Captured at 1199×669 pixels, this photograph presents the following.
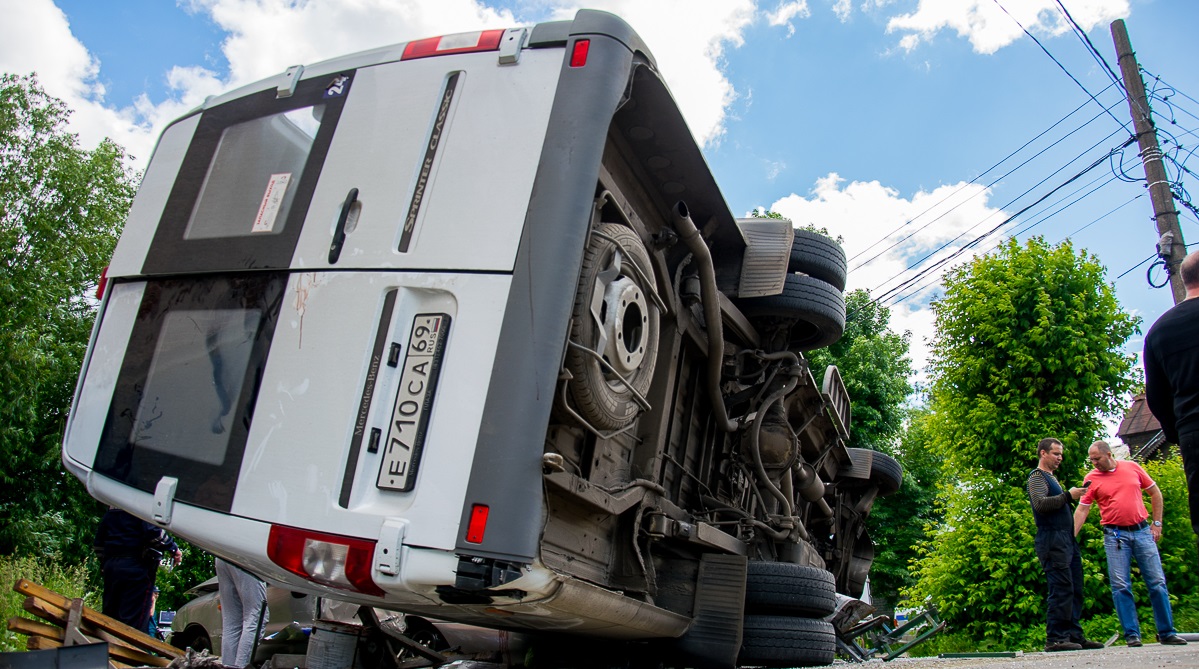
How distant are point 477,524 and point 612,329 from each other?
0.96 m

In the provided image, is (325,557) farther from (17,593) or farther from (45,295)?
(45,295)

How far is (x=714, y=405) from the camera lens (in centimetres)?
460

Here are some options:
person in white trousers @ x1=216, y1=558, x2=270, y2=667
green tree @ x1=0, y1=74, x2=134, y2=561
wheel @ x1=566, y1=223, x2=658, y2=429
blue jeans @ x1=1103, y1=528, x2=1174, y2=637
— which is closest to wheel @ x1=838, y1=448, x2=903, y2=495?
blue jeans @ x1=1103, y1=528, x2=1174, y2=637

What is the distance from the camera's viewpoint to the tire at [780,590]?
4.29m

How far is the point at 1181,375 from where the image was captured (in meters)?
2.92

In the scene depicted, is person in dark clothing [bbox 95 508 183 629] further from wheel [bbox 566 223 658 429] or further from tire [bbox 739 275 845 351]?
tire [bbox 739 275 845 351]

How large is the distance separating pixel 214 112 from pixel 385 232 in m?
1.40

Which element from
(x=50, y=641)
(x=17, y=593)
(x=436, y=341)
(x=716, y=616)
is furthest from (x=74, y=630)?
(x=17, y=593)

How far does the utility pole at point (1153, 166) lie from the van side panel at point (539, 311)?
10.6 m

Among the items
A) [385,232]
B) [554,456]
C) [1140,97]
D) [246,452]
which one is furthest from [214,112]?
[1140,97]

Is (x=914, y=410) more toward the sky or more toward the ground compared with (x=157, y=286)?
more toward the sky

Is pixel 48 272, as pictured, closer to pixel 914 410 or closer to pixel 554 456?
pixel 554 456

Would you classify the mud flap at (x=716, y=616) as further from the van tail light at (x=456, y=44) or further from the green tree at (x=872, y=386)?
the green tree at (x=872, y=386)

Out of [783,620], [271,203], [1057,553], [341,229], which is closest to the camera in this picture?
[341,229]
